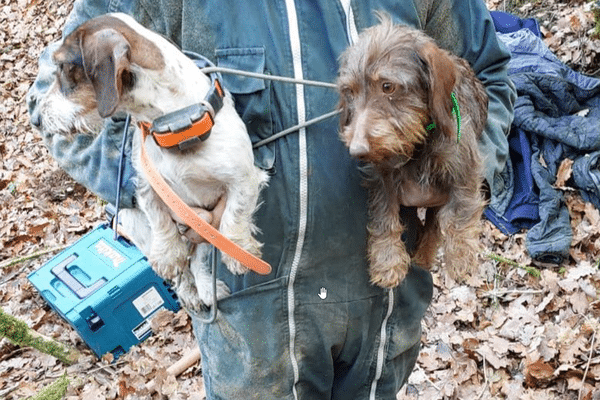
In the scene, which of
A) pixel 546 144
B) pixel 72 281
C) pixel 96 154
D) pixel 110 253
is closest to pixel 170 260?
pixel 96 154

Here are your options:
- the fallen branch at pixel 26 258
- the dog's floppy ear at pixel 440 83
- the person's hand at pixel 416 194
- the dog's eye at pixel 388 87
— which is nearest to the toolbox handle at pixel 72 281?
the fallen branch at pixel 26 258

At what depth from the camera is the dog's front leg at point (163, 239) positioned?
9.20 ft

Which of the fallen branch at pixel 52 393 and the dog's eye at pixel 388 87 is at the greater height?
the dog's eye at pixel 388 87

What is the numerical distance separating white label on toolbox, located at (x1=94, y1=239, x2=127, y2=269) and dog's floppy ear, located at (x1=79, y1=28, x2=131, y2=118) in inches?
154

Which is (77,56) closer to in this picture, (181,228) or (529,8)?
(181,228)

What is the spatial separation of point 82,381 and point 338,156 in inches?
166

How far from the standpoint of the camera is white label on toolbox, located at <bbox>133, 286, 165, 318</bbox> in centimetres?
598

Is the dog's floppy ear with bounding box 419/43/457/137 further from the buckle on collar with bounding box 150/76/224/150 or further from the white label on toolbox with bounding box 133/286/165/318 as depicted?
the white label on toolbox with bounding box 133/286/165/318

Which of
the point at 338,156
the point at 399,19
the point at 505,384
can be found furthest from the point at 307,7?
the point at 505,384

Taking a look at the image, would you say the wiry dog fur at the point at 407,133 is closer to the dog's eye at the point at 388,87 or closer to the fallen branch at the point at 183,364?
Answer: the dog's eye at the point at 388,87

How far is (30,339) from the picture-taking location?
5.40 metres

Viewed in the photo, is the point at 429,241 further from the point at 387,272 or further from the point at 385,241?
the point at 387,272

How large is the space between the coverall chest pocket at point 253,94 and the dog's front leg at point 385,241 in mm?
565

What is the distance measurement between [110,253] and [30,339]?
3.56 ft
